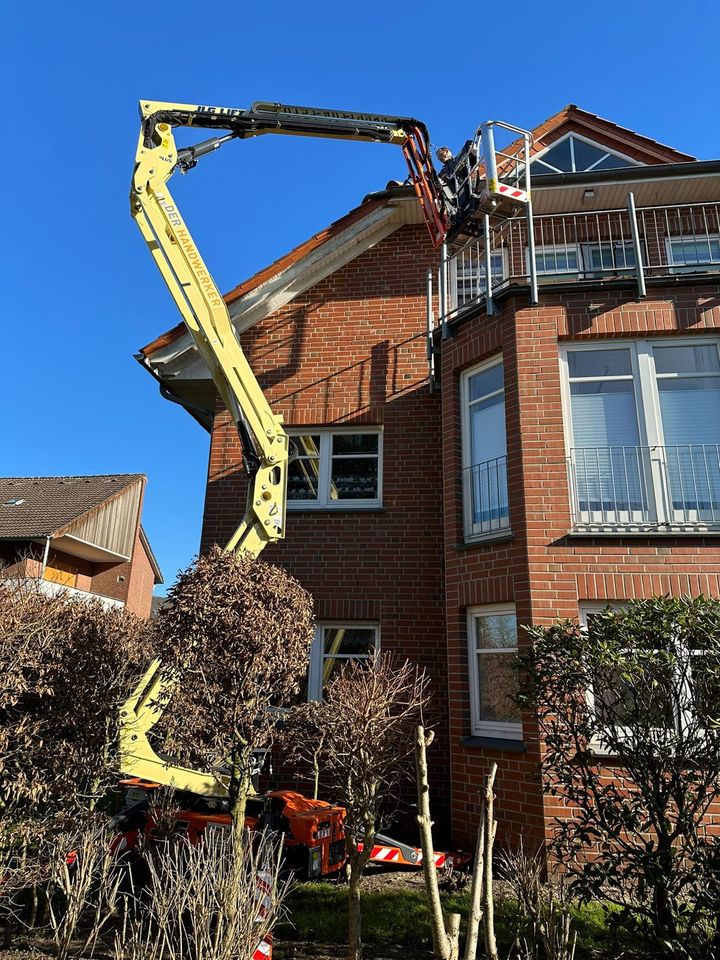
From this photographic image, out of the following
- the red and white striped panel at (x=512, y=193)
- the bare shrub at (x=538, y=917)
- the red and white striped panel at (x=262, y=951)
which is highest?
the red and white striped panel at (x=512, y=193)

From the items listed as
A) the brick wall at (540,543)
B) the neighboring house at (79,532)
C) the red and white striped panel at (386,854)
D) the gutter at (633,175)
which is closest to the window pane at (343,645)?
the brick wall at (540,543)

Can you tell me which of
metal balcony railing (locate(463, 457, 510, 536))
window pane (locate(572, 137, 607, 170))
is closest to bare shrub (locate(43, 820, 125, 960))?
metal balcony railing (locate(463, 457, 510, 536))

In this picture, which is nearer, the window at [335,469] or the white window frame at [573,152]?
the window at [335,469]

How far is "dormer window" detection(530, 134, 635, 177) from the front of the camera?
12.8 metres

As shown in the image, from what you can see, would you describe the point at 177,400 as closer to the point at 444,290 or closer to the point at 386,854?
the point at 444,290

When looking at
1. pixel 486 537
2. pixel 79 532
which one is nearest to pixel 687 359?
pixel 486 537

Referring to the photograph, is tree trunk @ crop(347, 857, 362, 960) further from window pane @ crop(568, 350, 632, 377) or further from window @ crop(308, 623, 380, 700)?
window pane @ crop(568, 350, 632, 377)

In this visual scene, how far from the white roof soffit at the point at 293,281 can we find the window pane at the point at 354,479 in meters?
2.99

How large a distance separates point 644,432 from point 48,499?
78.5 feet

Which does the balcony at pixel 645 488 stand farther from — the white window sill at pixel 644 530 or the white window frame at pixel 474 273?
the white window frame at pixel 474 273

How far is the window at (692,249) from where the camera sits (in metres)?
11.5

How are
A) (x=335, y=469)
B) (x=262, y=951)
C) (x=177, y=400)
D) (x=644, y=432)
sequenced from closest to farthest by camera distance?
1. (x=262, y=951)
2. (x=644, y=432)
3. (x=335, y=469)
4. (x=177, y=400)

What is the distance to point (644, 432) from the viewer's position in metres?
8.45

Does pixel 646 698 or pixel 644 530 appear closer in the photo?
pixel 646 698
